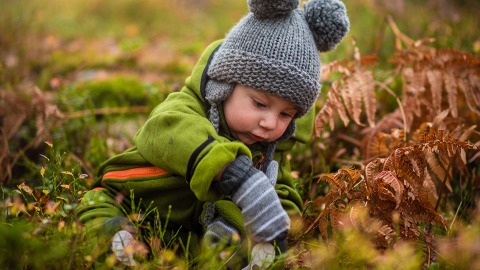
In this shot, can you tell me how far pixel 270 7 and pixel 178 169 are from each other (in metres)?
0.88

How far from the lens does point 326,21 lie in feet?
8.58

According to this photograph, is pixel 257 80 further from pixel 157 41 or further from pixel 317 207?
pixel 157 41

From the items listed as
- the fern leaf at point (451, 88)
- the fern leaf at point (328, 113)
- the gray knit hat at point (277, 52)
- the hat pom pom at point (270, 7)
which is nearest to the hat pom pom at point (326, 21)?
the gray knit hat at point (277, 52)

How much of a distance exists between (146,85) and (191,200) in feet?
6.90

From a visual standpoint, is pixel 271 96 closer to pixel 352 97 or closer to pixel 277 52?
pixel 277 52

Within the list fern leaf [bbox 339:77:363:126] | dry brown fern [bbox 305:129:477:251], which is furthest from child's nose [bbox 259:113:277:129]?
fern leaf [bbox 339:77:363:126]

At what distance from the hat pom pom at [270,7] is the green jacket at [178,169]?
364mm

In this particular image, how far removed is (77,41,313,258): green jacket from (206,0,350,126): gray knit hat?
17cm

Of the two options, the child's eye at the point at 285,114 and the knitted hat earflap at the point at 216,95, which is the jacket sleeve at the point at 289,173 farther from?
the knitted hat earflap at the point at 216,95

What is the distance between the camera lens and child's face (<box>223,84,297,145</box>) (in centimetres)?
246

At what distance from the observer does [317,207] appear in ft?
10.0

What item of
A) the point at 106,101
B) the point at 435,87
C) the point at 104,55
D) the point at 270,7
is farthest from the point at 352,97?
the point at 104,55

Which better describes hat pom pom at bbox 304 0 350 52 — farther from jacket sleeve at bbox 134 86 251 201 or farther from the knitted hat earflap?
jacket sleeve at bbox 134 86 251 201

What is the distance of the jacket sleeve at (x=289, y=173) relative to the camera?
9.14ft
